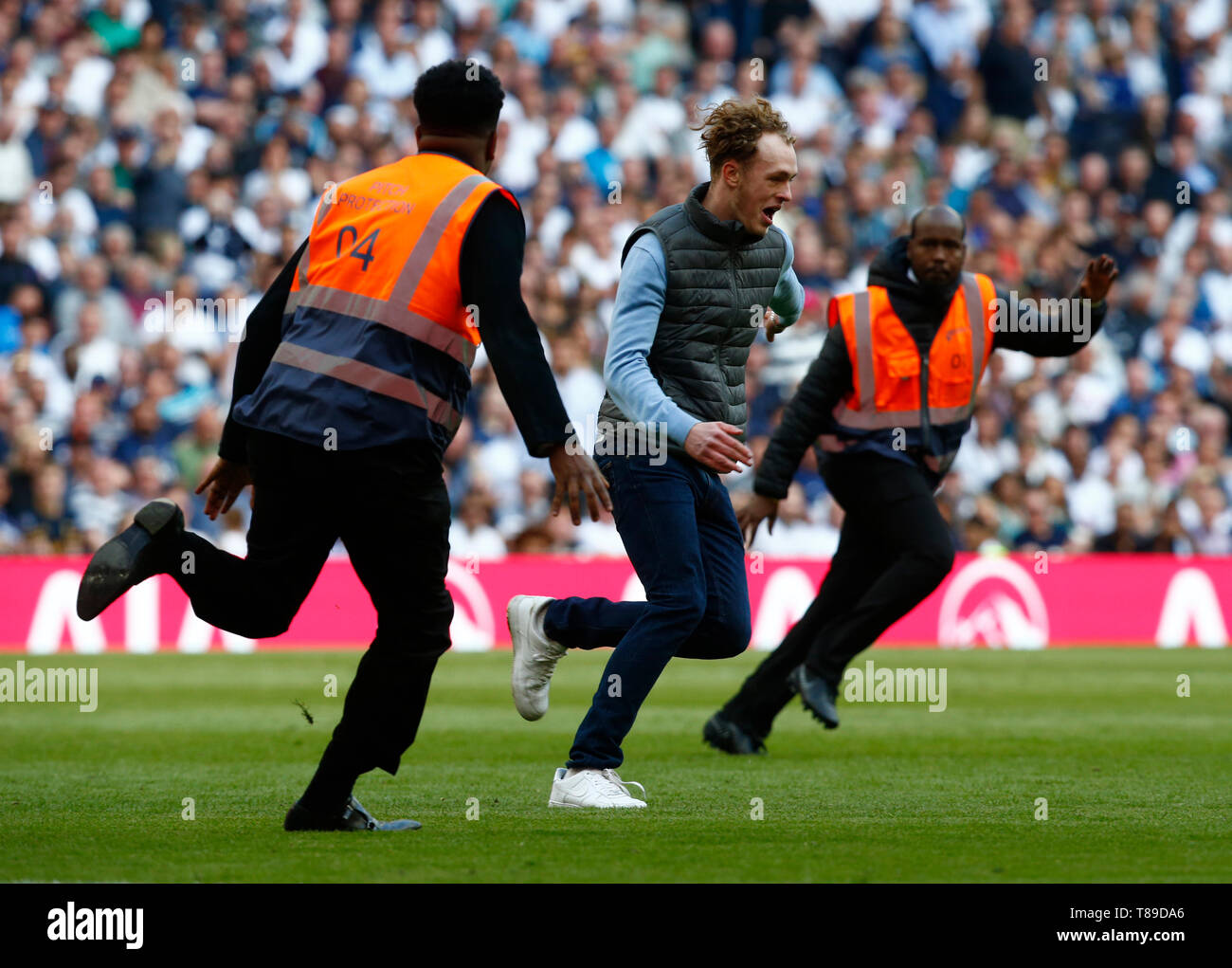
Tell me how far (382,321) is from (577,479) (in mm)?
719

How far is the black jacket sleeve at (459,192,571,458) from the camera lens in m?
5.41

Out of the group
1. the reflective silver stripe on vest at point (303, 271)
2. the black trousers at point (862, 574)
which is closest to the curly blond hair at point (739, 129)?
the reflective silver stripe on vest at point (303, 271)

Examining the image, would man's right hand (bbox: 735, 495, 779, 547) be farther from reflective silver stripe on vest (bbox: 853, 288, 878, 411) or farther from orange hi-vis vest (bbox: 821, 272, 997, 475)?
reflective silver stripe on vest (bbox: 853, 288, 878, 411)

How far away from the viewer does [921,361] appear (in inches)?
339

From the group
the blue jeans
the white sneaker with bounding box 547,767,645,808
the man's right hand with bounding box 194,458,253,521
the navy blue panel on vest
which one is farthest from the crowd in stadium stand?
the navy blue panel on vest

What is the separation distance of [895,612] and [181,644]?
889 centimetres

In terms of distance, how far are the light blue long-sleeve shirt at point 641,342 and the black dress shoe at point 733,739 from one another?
102 inches

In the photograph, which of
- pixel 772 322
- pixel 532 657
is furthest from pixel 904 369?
pixel 532 657

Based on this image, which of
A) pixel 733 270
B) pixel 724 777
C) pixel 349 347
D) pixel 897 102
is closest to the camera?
pixel 349 347

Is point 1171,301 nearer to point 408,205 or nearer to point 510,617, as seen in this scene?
point 510,617

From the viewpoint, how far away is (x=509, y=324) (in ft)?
17.8

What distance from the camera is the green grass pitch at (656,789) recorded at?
16.9 feet

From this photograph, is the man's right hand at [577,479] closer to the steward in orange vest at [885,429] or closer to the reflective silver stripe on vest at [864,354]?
the steward in orange vest at [885,429]
